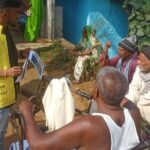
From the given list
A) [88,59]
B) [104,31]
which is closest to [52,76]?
[88,59]

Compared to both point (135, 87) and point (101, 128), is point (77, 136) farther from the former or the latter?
point (135, 87)

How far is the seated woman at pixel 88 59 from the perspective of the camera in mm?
7188

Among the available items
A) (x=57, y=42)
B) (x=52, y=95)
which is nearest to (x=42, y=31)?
(x=57, y=42)

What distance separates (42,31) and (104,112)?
700 cm

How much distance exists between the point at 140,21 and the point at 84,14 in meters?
2.09

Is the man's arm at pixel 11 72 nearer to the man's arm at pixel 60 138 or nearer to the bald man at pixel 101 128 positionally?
the bald man at pixel 101 128

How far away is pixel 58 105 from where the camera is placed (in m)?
3.23

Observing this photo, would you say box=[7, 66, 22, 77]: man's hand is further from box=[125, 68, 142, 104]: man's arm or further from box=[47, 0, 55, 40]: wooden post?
box=[47, 0, 55, 40]: wooden post

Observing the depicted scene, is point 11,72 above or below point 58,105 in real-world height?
above

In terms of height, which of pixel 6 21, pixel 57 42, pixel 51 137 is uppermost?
pixel 6 21

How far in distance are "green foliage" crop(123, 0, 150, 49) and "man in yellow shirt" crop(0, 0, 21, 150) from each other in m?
3.24

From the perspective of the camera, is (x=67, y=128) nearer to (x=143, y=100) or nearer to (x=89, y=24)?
(x=143, y=100)

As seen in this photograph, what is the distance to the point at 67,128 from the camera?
2672 millimetres

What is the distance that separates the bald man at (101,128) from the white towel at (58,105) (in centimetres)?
35
